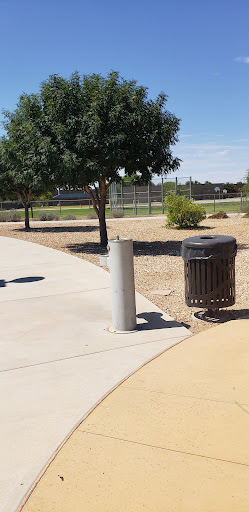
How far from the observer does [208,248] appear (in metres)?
6.50

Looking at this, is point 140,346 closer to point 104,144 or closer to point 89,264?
point 89,264

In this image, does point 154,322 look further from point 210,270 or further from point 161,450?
point 161,450

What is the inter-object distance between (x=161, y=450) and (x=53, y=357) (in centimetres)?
221

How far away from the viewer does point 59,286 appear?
927cm

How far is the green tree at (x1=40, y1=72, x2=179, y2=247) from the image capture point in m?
14.1

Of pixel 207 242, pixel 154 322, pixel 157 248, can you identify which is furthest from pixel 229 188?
pixel 154 322

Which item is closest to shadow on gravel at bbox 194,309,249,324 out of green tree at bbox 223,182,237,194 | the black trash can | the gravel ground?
the gravel ground

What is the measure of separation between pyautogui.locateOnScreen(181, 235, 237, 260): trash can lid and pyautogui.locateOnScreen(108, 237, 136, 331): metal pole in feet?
2.94

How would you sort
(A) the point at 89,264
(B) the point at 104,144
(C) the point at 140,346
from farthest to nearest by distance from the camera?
(B) the point at 104,144, (A) the point at 89,264, (C) the point at 140,346

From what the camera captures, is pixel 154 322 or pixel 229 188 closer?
pixel 154 322

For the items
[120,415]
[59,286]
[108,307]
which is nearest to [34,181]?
[59,286]

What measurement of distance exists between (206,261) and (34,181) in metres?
9.06

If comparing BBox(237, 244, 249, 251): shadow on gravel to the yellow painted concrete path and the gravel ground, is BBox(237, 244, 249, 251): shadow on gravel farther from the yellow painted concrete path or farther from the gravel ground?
the yellow painted concrete path

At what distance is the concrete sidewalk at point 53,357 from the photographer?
3.61m
